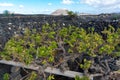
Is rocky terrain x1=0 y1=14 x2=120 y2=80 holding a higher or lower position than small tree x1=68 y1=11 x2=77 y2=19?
lower

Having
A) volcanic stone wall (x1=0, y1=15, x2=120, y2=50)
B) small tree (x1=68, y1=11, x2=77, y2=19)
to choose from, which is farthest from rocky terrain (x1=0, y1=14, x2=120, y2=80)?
small tree (x1=68, y1=11, x2=77, y2=19)

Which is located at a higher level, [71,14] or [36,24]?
[71,14]

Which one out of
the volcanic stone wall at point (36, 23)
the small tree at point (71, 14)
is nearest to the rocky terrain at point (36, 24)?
the volcanic stone wall at point (36, 23)

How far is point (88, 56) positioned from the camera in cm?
630

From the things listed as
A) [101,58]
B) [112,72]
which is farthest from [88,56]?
[112,72]

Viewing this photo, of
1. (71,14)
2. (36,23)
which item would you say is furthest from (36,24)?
(71,14)

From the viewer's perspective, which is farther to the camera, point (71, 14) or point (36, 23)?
point (71, 14)

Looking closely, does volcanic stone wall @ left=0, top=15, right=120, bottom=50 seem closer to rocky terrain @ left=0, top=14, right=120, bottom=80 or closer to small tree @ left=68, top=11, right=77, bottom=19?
rocky terrain @ left=0, top=14, right=120, bottom=80

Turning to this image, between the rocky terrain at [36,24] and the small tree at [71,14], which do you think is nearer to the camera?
the rocky terrain at [36,24]

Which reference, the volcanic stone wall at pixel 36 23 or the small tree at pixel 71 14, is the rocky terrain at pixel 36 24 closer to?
the volcanic stone wall at pixel 36 23

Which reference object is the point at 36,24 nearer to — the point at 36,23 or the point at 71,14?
the point at 36,23

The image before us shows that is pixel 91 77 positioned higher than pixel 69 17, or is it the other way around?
pixel 69 17

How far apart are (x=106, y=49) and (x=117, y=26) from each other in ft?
6.44

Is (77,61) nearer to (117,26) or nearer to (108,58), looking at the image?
(108,58)
